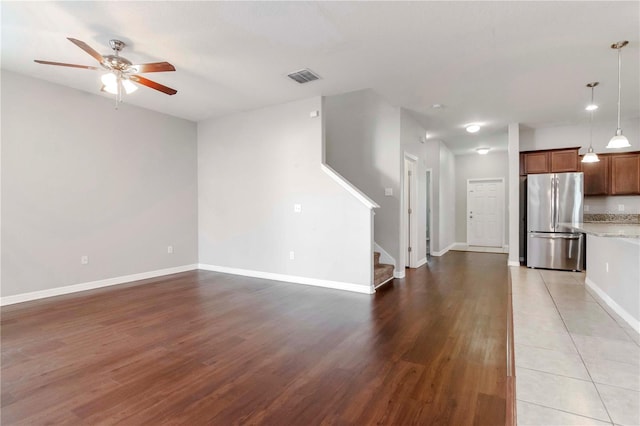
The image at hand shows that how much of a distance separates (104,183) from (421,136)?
578 cm

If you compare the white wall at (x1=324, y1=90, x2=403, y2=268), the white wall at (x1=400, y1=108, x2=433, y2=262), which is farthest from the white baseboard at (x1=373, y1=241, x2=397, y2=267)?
the white wall at (x1=400, y1=108, x2=433, y2=262)

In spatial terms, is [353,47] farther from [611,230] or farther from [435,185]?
[435,185]

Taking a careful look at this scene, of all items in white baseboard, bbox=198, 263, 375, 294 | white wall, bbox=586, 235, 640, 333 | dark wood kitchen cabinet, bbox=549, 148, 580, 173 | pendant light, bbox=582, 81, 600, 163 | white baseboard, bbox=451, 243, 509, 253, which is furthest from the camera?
white baseboard, bbox=451, 243, 509, 253

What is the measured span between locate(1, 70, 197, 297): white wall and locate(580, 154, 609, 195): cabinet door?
7545 mm

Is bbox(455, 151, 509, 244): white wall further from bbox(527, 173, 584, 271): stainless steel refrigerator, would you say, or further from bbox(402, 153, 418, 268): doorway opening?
bbox(402, 153, 418, 268): doorway opening

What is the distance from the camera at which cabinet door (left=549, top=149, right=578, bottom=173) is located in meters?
5.77

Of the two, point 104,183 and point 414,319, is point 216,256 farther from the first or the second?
point 414,319

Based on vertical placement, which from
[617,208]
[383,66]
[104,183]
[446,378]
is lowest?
[446,378]

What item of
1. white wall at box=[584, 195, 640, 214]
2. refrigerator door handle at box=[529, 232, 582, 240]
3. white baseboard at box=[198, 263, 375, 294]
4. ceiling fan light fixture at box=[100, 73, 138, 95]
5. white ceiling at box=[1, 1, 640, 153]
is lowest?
white baseboard at box=[198, 263, 375, 294]

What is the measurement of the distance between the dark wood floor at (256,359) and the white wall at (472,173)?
553 centimetres

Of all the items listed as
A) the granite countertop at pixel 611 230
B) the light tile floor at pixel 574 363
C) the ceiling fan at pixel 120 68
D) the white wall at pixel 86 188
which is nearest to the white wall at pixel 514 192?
the light tile floor at pixel 574 363

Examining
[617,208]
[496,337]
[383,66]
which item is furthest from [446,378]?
[617,208]

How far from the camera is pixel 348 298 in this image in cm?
407

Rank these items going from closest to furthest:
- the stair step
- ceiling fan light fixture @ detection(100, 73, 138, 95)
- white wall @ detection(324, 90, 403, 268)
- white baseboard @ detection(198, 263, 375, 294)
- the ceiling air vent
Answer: ceiling fan light fixture @ detection(100, 73, 138, 95) < the ceiling air vent < white baseboard @ detection(198, 263, 375, 294) < the stair step < white wall @ detection(324, 90, 403, 268)
